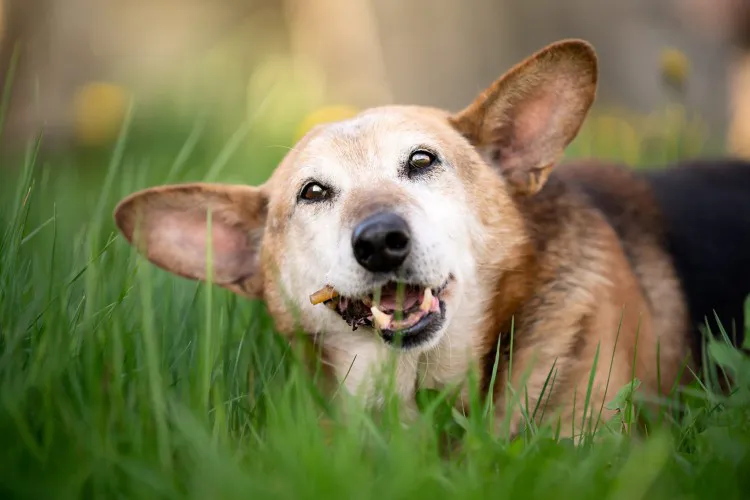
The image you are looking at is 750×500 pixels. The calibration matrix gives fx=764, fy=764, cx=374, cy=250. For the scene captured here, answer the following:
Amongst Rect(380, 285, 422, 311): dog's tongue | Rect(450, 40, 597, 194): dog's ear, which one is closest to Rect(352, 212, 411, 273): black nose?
Rect(380, 285, 422, 311): dog's tongue

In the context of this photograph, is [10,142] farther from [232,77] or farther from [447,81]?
[447,81]

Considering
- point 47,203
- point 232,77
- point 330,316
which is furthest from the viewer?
point 232,77

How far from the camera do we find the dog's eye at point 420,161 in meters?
2.59

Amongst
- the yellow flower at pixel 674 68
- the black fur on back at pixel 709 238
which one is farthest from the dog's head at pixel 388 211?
the yellow flower at pixel 674 68

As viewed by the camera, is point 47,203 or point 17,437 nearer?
point 17,437

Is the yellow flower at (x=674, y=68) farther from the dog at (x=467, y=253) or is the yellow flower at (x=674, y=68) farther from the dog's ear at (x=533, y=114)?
the dog's ear at (x=533, y=114)

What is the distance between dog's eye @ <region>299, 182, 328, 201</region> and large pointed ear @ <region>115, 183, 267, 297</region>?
0.27 m

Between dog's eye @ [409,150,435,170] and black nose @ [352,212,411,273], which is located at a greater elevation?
dog's eye @ [409,150,435,170]

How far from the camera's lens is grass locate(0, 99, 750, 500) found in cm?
158

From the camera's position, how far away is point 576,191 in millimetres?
2955

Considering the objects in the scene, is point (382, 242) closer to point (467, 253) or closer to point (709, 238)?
point (467, 253)

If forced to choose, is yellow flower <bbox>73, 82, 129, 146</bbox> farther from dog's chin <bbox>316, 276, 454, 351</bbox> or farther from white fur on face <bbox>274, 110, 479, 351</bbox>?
dog's chin <bbox>316, 276, 454, 351</bbox>

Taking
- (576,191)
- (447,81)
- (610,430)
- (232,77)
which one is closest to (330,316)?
(610,430)

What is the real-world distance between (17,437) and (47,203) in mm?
1889
